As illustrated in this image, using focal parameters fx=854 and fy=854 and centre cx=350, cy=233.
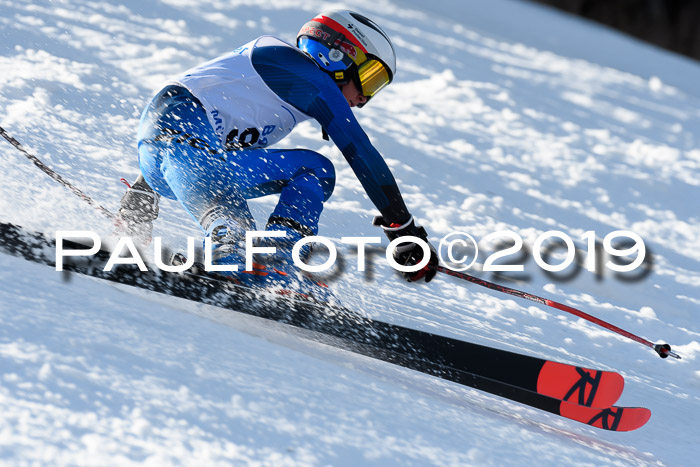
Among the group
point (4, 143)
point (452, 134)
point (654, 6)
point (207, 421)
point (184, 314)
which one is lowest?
point (207, 421)

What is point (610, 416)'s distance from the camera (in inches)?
89.3

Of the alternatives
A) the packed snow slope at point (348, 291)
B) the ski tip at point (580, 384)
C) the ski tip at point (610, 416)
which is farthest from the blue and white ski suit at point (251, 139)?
the ski tip at point (610, 416)

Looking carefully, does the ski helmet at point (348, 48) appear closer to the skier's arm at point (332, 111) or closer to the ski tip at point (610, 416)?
the skier's arm at point (332, 111)

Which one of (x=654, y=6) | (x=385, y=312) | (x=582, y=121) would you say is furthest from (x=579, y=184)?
(x=654, y=6)

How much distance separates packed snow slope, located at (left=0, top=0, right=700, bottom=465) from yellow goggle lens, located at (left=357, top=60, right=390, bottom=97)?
0.69 meters

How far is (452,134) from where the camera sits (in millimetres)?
6074

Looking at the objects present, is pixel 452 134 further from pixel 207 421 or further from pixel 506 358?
pixel 207 421

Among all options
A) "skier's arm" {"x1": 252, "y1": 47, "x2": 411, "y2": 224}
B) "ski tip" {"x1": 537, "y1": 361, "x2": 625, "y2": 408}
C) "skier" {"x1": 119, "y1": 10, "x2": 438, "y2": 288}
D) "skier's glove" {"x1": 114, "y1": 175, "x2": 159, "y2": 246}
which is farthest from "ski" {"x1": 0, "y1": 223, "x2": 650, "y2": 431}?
"skier's glove" {"x1": 114, "y1": 175, "x2": 159, "y2": 246}

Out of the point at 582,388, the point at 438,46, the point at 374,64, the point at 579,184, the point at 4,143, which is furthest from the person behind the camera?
the point at 438,46

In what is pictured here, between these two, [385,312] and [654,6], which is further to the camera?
[654,6]

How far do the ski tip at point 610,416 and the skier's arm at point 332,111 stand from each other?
704mm

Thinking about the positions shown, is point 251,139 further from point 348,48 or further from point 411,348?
point 411,348

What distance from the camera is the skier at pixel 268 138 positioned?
2.44 m

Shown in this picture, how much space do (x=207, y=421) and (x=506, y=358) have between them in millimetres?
1010
